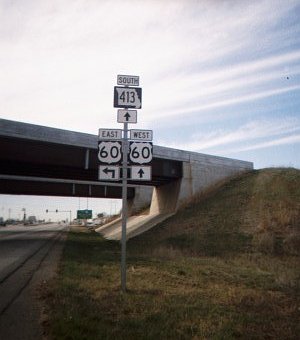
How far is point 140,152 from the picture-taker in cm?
1211

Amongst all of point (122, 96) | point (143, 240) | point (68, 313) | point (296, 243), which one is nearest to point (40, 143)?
point (143, 240)

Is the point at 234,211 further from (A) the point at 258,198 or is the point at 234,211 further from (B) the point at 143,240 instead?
(B) the point at 143,240

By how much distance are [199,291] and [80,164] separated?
86.1 feet

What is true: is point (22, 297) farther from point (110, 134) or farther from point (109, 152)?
point (110, 134)

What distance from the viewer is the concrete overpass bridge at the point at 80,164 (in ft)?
109

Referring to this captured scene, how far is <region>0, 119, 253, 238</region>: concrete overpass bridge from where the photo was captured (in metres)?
33.3

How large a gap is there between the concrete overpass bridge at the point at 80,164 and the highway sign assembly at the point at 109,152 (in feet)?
53.2

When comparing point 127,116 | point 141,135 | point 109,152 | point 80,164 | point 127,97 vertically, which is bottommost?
point 109,152

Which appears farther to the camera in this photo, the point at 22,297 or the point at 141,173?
the point at 141,173

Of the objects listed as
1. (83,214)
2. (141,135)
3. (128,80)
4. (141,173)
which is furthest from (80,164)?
(83,214)

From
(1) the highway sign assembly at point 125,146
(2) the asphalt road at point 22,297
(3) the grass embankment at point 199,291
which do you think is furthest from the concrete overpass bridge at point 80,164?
(1) the highway sign assembly at point 125,146

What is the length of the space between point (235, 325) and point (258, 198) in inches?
1088

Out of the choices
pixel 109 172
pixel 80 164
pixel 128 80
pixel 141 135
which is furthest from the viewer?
pixel 80 164

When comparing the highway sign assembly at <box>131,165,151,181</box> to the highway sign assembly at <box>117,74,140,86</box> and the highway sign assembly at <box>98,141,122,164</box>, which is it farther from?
the highway sign assembly at <box>117,74,140,86</box>
